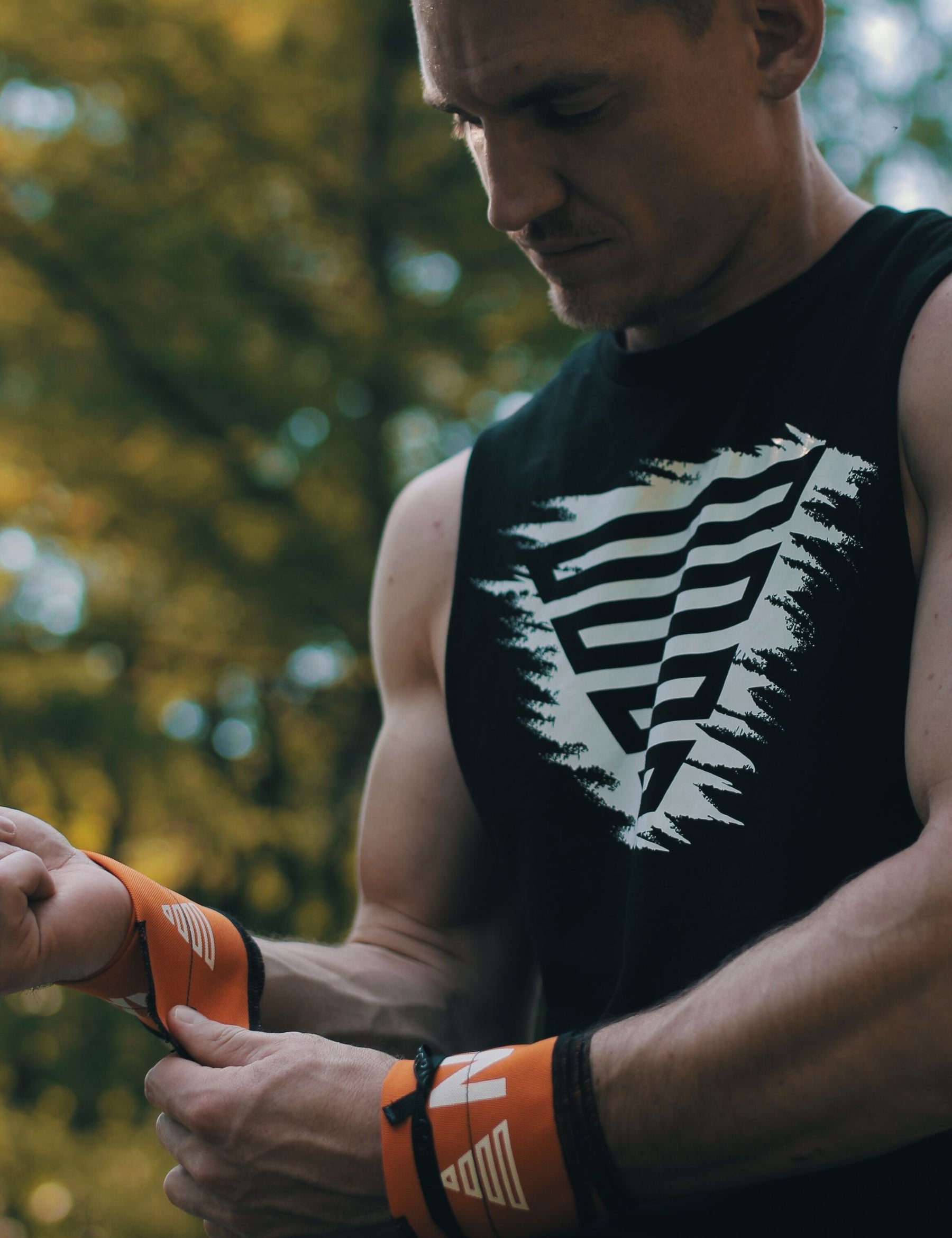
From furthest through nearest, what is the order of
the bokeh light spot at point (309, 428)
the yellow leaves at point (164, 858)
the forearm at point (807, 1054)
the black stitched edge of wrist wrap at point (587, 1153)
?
the bokeh light spot at point (309, 428), the yellow leaves at point (164, 858), the black stitched edge of wrist wrap at point (587, 1153), the forearm at point (807, 1054)

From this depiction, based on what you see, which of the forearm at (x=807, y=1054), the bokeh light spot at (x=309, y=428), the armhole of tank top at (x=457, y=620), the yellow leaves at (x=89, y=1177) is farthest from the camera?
the bokeh light spot at (x=309, y=428)

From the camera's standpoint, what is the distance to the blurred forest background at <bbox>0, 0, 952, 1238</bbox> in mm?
5871

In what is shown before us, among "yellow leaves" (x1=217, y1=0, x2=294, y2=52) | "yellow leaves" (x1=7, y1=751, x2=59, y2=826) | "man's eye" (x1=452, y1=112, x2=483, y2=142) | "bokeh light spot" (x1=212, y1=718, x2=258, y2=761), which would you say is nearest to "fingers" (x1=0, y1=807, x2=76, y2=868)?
"man's eye" (x1=452, y1=112, x2=483, y2=142)

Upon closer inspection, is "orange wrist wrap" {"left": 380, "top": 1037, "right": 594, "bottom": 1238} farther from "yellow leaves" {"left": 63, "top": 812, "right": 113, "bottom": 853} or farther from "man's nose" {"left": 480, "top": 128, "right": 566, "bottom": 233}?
"yellow leaves" {"left": 63, "top": 812, "right": 113, "bottom": 853}

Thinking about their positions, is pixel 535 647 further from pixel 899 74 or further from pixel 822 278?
pixel 899 74

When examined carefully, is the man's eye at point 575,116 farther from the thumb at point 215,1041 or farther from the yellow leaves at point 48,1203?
the yellow leaves at point 48,1203

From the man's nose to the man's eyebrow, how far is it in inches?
1.9

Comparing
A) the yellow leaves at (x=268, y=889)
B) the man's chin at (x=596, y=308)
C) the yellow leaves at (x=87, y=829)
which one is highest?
the man's chin at (x=596, y=308)

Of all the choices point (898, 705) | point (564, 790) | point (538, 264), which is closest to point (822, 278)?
point (538, 264)

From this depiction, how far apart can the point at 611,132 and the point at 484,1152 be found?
1.34 meters

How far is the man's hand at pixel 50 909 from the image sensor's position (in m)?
1.43

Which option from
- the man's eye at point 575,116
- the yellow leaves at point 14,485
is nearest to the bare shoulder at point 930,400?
the man's eye at point 575,116

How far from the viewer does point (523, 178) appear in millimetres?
1686

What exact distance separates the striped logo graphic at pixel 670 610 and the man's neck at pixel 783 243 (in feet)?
0.87
